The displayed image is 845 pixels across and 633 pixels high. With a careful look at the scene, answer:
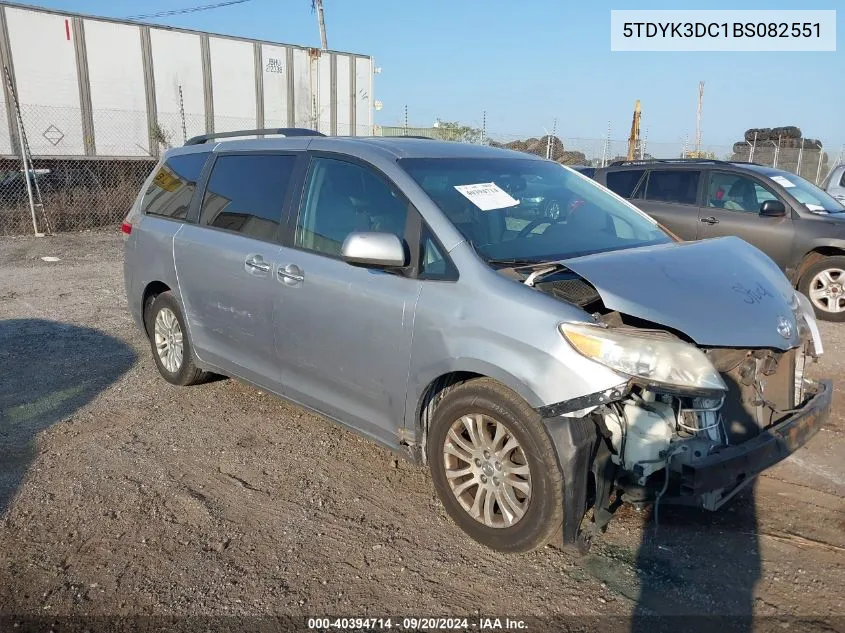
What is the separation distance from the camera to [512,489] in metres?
3.04

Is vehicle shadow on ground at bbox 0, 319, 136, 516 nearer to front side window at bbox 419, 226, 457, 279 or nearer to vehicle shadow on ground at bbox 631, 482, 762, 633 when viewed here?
front side window at bbox 419, 226, 457, 279

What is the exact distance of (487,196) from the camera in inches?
143

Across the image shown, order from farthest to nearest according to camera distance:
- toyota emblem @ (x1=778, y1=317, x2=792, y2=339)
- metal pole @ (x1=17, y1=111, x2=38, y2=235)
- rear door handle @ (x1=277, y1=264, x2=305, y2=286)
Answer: metal pole @ (x1=17, y1=111, x2=38, y2=235), rear door handle @ (x1=277, y1=264, x2=305, y2=286), toyota emblem @ (x1=778, y1=317, x2=792, y2=339)

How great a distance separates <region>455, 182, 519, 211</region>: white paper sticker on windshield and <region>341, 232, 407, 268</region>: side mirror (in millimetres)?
544

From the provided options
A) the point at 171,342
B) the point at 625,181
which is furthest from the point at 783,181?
the point at 171,342

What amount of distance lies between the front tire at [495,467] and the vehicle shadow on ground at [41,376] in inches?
90.5

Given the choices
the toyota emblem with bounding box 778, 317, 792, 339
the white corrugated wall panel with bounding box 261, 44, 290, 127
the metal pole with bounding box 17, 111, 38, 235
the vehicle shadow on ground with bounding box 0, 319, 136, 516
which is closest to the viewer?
the toyota emblem with bounding box 778, 317, 792, 339

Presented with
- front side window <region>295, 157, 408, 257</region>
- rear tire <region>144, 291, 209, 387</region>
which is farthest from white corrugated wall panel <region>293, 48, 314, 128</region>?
front side window <region>295, 157, 408, 257</region>

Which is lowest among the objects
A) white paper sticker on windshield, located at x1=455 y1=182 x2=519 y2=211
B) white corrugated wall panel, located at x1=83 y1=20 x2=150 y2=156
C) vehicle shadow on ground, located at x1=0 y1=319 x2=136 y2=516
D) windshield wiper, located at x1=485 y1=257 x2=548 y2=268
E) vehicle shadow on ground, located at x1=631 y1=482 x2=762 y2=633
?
vehicle shadow on ground, located at x1=0 y1=319 x2=136 y2=516

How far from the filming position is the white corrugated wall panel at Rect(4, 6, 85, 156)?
13844 millimetres

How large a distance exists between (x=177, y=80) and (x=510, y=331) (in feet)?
51.3

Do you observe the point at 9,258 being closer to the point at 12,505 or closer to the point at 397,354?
the point at 12,505

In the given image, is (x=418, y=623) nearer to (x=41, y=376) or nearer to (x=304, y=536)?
(x=304, y=536)

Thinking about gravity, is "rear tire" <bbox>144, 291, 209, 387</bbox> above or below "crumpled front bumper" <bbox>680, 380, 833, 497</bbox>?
below
